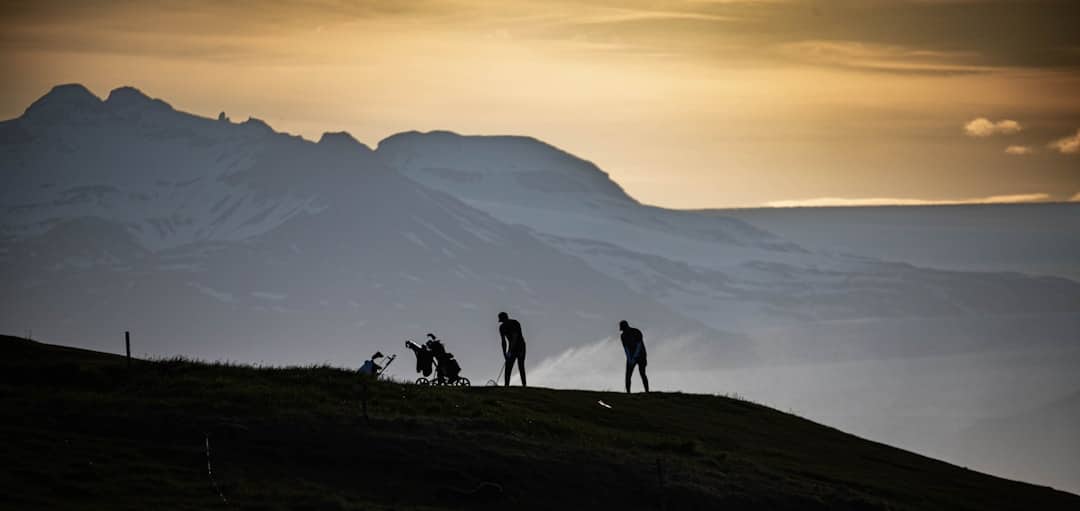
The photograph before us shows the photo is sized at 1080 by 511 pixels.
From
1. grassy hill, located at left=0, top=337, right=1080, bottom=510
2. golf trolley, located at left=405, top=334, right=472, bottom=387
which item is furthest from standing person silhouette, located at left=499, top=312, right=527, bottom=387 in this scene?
golf trolley, located at left=405, top=334, right=472, bottom=387

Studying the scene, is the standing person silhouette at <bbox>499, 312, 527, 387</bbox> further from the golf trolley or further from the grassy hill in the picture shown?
the golf trolley

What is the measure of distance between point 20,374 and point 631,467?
16273mm

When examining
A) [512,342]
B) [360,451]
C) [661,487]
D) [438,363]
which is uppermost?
[512,342]

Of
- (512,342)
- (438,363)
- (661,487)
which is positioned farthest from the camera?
(438,363)

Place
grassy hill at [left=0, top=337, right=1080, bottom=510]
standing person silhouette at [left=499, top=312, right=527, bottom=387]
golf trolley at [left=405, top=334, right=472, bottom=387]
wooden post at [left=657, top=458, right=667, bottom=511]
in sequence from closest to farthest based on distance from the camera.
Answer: grassy hill at [left=0, top=337, right=1080, bottom=510], wooden post at [left=657, top=458, right=667, bottom=511], standing person silhouette at [left=499, top=312, right=527, bottom=387], golf trolley at [left=405, top=334, right=472, bottom=387]

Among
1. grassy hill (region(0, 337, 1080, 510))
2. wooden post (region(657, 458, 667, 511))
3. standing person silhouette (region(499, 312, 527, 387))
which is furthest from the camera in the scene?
standing person silhouette (region(499, 312, 527, 387))

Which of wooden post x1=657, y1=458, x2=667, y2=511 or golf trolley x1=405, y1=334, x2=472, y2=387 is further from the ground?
golf trolley x1=405, y1=334, x2=472, y2=387

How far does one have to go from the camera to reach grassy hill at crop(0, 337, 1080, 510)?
41188mm

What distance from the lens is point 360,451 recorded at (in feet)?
149

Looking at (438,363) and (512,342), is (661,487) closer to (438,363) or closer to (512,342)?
(512,342)

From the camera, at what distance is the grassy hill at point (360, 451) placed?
4119 cm

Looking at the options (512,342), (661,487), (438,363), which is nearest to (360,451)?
(661,487)

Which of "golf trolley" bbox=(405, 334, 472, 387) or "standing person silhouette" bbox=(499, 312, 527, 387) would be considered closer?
"standing person silhouette" bbox=(499, 312, 527, 387)

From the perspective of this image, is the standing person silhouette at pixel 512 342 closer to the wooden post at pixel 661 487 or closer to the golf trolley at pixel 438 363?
the golf trolley at pixel 438 363
